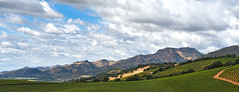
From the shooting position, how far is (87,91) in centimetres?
7725

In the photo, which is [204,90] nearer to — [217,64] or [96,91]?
[96,91]

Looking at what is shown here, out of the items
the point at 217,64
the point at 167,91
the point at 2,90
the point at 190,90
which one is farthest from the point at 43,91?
the point at 217,64

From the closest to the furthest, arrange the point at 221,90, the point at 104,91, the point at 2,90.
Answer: the point at 221,90 → the point at 104,91 → the point at 2,90

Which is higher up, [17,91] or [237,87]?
[17,91]

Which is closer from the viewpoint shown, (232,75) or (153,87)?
(153,87)

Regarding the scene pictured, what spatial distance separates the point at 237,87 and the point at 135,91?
135ft

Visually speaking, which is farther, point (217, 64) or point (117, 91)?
point (217, 64)

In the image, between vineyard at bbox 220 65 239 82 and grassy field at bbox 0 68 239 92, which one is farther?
vineyard at bbox 220 65 239 82

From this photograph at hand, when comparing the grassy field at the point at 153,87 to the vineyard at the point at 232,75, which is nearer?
the grassy field at the point at 153,87

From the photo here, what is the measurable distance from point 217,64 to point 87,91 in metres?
149

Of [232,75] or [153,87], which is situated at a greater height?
[232,75]

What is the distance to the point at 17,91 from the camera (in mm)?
80812

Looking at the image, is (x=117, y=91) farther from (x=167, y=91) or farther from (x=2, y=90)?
(x=2, y=90)

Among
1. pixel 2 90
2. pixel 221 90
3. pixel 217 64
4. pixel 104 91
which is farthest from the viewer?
pixel 217 64
